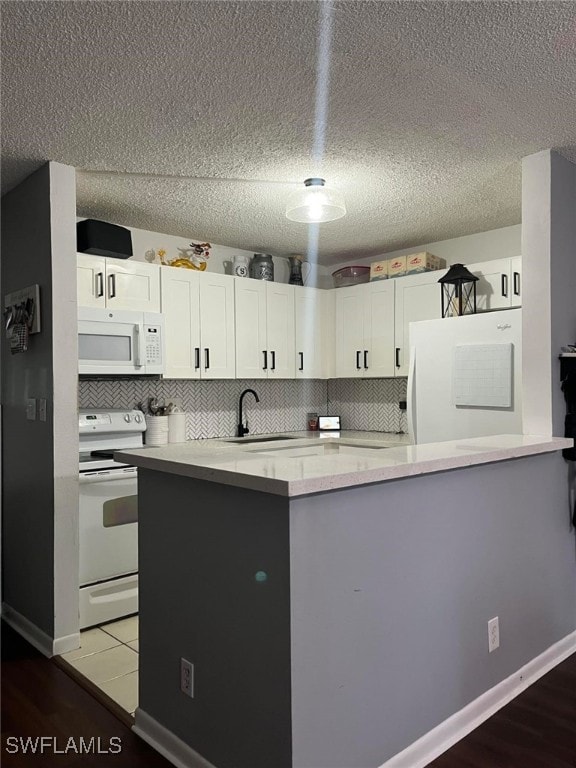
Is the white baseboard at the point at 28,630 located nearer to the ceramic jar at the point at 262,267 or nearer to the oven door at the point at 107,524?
the oven door at the point at 107,524

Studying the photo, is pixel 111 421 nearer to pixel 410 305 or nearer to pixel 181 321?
pixel 181 321

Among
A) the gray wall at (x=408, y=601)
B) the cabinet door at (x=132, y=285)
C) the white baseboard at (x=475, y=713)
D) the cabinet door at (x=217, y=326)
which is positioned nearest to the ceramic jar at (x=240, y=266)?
the cabinet door at (x=217, y=326)

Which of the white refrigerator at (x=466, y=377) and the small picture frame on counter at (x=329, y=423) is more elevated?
the white refrigerator at (x=466, y=377)

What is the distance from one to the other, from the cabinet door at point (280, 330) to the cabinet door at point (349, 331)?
1.45 feet

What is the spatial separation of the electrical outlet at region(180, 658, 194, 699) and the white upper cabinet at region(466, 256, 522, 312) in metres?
2.81

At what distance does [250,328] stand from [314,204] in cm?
151

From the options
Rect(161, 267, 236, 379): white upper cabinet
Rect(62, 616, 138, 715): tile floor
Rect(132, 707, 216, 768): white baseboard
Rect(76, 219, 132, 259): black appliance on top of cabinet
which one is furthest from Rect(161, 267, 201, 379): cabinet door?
Rect(132, 707, 216, 768): white baseboard

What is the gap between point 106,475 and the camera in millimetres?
3197

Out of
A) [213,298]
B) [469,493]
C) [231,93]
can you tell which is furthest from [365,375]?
[231,93]

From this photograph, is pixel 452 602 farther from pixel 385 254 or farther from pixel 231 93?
pixel 385 254

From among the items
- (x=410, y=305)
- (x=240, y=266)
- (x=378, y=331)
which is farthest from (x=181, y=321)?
(x=410, y=305)

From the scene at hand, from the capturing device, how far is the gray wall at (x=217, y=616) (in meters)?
1.63

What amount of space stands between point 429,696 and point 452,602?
323 mm

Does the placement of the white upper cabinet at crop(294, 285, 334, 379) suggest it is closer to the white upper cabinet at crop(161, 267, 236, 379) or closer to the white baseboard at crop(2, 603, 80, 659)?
the white upper cabinet at crop(161, 267, 236, 379)
